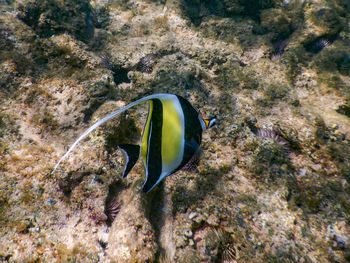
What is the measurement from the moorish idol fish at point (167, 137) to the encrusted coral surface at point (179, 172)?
110 cm

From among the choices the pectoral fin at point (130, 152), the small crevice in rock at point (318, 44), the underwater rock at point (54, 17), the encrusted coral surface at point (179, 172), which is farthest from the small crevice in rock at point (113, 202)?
the small crevice in rock at point (318, 44)

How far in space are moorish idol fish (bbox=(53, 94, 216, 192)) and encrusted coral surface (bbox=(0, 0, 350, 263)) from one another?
43.5 inches

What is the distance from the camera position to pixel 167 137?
40.6 inches

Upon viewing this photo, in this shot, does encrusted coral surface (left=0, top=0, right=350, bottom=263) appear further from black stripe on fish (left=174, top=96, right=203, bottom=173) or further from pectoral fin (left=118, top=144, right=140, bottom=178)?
black stripe on fish (left=174, top=96, right=203, bottom=173)

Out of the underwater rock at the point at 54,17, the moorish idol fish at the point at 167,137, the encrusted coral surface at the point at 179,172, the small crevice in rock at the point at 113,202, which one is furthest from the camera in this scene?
the underwater rock at the point at 54,17

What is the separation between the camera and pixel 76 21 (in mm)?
3555

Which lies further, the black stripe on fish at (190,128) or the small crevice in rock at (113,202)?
the small crevice in rock at (113,202)

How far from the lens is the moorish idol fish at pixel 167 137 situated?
1.03m

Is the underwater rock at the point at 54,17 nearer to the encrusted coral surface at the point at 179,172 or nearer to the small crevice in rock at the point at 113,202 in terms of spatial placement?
the encrusted coral surface at the point at 179,172

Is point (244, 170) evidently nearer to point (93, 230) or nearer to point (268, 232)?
point (268, 232)

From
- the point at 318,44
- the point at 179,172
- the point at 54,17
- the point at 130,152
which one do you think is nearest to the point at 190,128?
the point at 130,152

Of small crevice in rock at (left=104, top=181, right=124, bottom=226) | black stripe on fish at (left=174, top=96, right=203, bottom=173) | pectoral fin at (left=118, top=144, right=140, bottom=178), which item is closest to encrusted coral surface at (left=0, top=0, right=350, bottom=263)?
small crevice in rock at (left=104, top=181, right=124, bottom=226)

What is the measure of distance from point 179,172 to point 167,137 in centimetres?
129

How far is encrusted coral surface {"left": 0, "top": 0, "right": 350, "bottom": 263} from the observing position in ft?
6.13
